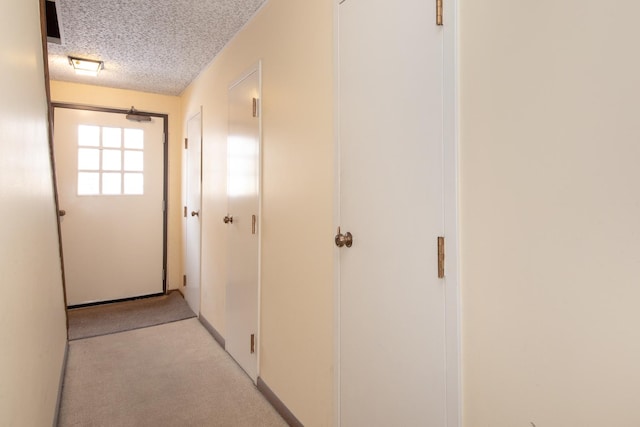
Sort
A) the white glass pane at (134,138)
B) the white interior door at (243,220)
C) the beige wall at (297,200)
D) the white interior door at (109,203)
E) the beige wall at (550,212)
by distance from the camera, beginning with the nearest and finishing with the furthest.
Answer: the beige wall at (550,212) < the beige wall at (297,200) < the white interior door at (243,220) < the white interior door at (109,203) < the white glass pane at (134,138)

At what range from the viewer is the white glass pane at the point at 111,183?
13.3 ft

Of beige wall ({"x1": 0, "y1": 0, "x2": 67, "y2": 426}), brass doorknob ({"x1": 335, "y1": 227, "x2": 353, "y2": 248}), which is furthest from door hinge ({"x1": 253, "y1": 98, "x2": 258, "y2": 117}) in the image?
brass doorknob ({"x1": 335, "y1": 227, "x2": 353, "y2": 248})

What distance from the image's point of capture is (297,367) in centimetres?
189

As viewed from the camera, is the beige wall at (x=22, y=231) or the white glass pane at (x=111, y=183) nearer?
the beige wall at (x=22, y=231)

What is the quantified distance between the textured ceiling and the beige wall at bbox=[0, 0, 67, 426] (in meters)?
0.80

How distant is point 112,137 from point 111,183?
0.53 meters

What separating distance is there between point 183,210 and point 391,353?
12.1 ft

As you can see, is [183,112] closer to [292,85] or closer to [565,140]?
[292,85]

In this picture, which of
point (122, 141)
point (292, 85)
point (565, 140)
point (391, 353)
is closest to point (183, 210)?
point (122, 141)

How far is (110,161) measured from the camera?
409 cm

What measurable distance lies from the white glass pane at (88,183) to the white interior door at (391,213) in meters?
3.60

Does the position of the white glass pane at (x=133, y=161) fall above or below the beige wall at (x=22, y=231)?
above

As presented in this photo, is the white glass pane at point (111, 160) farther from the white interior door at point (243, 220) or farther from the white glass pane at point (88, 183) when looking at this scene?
the white interior door at point (243, 220)

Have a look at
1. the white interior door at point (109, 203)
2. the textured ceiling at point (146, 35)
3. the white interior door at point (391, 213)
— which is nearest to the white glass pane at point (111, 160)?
the white interior door at point (109, 203)
